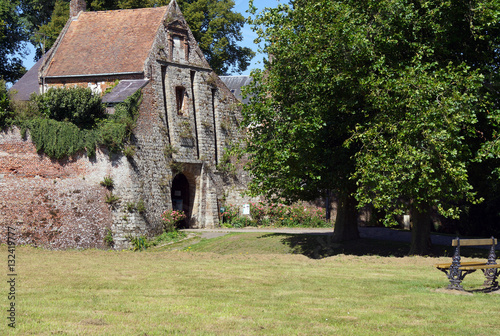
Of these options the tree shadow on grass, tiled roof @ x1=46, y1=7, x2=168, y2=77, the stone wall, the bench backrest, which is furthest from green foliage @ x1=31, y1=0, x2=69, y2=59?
the bench backrest

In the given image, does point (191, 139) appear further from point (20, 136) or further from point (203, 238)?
point (20, 136)

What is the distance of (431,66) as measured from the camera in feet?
55.2

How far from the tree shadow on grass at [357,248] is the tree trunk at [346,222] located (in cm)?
29


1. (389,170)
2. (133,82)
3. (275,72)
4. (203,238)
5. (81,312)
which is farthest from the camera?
(133,82)

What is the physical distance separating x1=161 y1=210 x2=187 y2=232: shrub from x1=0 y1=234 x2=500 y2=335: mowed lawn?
11097mm

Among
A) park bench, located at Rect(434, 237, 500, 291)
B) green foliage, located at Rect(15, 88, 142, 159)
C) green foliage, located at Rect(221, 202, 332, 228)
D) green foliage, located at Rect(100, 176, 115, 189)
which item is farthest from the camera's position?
green foliage, located at Rect(221, 202, 332, 228)

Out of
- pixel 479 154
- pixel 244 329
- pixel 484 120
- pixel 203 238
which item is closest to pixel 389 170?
pixel 479 154

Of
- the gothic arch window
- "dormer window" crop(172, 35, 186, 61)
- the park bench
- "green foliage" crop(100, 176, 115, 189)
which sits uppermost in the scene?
"dormer window" crop(172, 35, 186, 61)

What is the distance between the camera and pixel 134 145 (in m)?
27.0

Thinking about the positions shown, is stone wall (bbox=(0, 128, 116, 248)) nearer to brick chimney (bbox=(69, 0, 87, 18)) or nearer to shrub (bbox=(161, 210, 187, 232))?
shrub (bbox=(161, 210, 187, 232))

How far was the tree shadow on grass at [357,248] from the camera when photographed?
63.1 ft

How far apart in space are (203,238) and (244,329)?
58.6ft

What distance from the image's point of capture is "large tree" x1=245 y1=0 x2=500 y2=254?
15750 millimetres

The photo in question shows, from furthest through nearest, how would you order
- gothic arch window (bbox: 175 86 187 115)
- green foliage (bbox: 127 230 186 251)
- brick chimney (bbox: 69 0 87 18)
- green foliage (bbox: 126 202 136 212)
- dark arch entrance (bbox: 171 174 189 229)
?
brick chimney (bbox: 69 0 87 18), dark arch entrance (bbox: 171 174 189 229), gothic arch window (bbox: 175 86 187 115), green foliage (bbox: 126 202 136 212), green foliage (bbox: 127 230 186 251)
